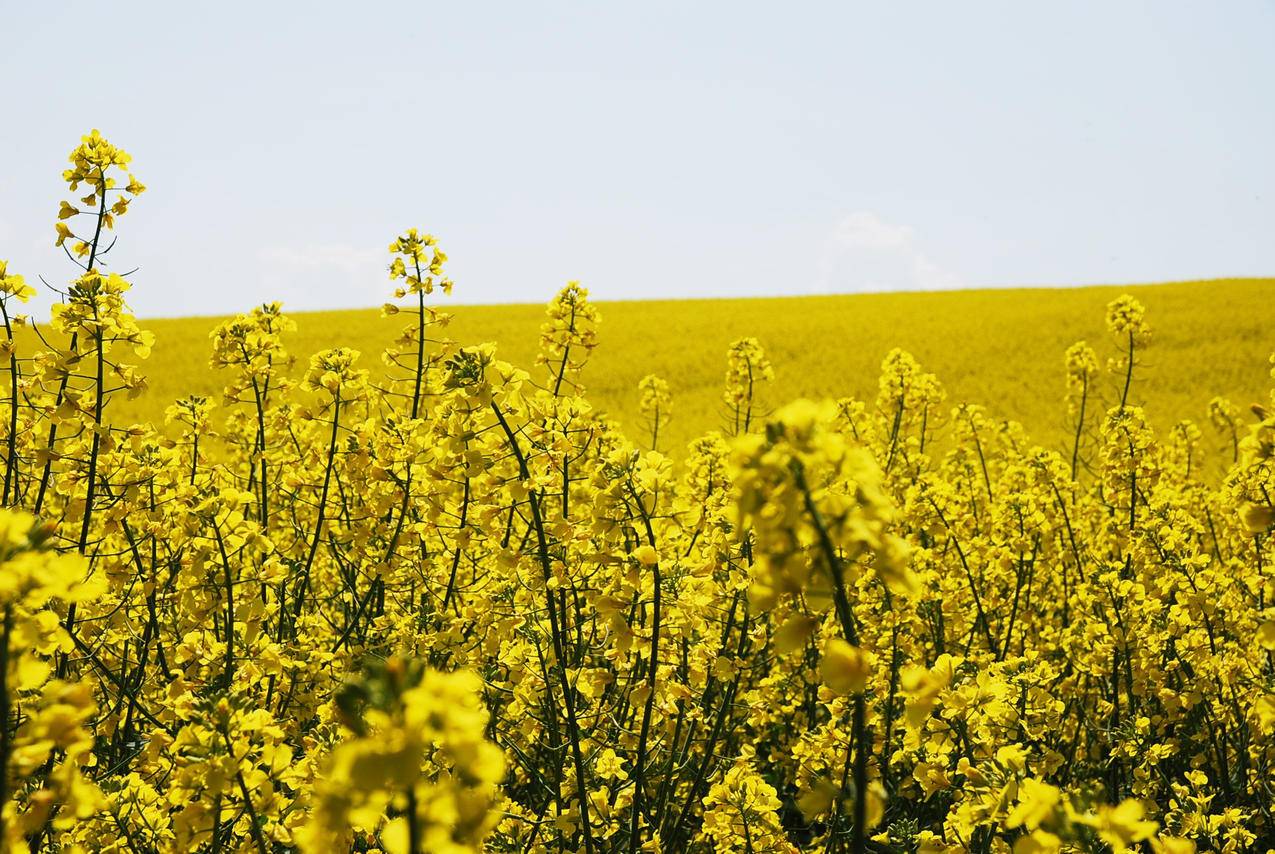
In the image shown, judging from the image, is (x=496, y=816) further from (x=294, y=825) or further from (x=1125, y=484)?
(x=1125, y=484)

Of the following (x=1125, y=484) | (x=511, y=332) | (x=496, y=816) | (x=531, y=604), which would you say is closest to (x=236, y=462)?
(x=531, y=604)

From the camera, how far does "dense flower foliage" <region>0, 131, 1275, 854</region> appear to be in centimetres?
141

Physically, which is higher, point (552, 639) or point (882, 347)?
point (882, 347)

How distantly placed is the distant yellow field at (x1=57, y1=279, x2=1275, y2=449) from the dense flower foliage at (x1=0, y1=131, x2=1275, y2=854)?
10.1 metres

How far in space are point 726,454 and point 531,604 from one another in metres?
2.03

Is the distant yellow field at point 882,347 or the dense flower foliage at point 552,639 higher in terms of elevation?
the distant yellow field at point 882,347

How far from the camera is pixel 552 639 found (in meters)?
2.90

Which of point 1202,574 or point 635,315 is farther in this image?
point 635,315

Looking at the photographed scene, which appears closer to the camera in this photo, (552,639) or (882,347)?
(552,639)

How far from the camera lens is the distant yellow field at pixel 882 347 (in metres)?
18.8

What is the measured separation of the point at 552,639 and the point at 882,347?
22.0 metres

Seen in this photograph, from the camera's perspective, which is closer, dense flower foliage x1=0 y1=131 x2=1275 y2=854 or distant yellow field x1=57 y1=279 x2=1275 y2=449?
dense flower foliage x1=0 y1=131 x2=1275 y2=854

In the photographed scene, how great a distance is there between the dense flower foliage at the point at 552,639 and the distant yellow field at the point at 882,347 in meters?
10.1

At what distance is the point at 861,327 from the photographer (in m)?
26.2
